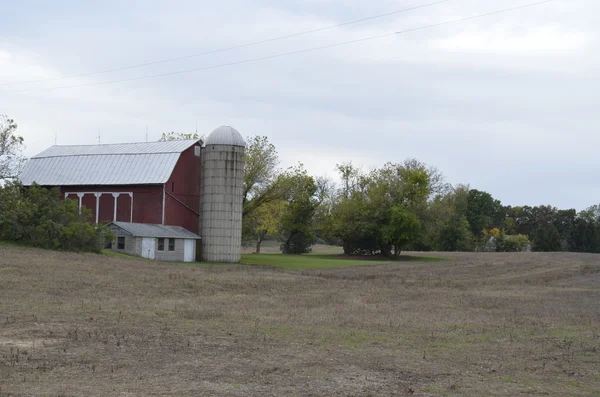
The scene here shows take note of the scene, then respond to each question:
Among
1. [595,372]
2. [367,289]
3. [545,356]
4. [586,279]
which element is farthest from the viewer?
[586,279]

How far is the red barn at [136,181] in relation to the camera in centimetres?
5572

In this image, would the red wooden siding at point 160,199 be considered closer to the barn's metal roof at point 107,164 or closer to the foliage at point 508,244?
the barn's metal roof at point 107,164

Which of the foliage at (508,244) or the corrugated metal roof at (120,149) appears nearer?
the corrugated metal roof at (120,149)

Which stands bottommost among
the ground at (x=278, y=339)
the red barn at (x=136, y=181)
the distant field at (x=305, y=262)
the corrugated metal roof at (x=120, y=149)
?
the ground at (x=278, y=339)

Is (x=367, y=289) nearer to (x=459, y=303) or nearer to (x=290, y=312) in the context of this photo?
(x=459, y=303)

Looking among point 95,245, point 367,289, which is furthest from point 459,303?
point 95,245

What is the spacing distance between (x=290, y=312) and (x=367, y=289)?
11.2 metres

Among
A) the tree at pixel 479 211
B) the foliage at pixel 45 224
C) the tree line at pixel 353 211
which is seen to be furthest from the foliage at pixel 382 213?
the tree at pixel 479 211

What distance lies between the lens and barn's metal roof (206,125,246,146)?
56969mm

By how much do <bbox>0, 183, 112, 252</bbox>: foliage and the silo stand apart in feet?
34.7

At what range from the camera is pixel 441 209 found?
78.9m

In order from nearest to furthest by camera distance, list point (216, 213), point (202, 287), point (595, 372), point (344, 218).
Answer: point (595, 372) → point (202, 287) → point (216, 213) → point (344, 218)

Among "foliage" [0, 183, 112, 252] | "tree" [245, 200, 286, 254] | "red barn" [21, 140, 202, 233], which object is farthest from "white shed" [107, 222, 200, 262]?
"tree" [245, 200, 286, 254]

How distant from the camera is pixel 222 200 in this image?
56406 millimetres
